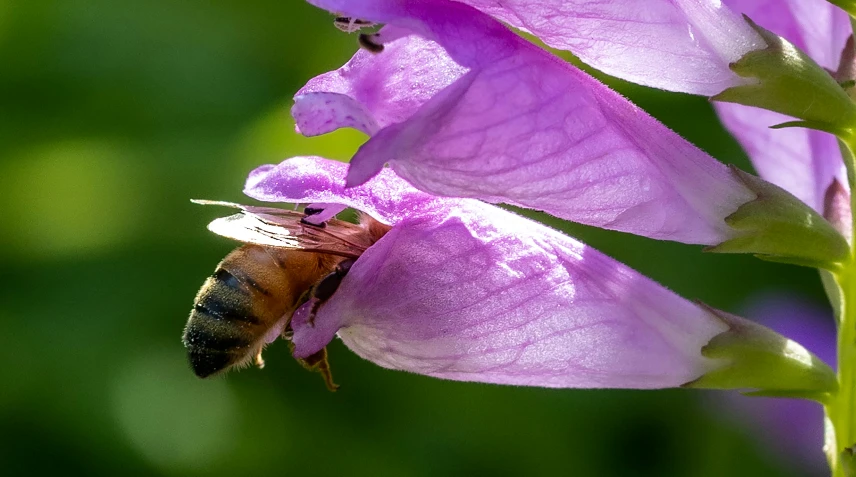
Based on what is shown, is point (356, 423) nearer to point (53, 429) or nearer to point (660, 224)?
point (53, 429)

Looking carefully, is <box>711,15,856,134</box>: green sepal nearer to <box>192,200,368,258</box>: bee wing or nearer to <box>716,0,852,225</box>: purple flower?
<box>716,0,852,225</box>: purple flower

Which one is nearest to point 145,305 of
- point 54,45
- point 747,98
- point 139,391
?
point 139,391

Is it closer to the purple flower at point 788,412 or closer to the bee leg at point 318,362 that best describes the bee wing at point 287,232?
the bee leg at point 318,362

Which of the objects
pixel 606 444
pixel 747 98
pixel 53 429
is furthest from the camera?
pixel 606 444

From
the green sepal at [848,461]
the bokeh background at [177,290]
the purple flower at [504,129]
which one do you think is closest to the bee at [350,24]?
the purple flower at [504,129]

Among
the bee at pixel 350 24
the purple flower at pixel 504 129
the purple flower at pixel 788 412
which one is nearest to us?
the purple flower at pixel 504 129

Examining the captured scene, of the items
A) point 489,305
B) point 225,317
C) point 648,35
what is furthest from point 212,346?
point 648,35
